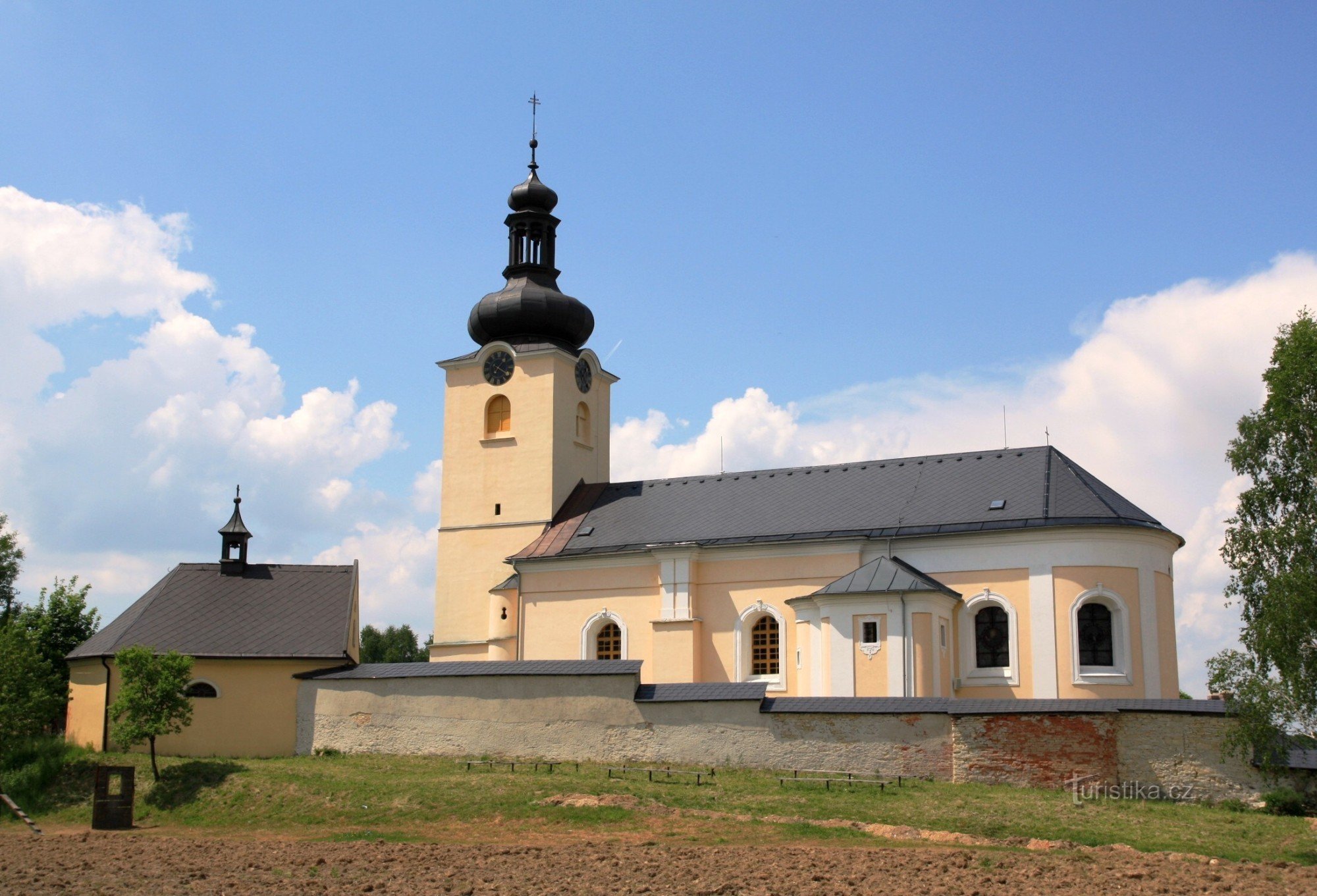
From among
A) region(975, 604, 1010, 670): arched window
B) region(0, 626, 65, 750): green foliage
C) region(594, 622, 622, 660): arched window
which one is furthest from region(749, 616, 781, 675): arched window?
region(0, 626, 65, 750): green foliage

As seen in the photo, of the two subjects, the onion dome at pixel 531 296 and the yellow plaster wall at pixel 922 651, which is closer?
the yellow plaster wall at pixel 922 651

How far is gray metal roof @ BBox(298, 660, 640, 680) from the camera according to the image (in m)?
27.2

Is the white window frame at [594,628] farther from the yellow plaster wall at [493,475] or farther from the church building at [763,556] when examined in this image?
the yellow plaster wall at [493,475]

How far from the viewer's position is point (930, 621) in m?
30.4

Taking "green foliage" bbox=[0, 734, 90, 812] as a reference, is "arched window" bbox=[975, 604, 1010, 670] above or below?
above

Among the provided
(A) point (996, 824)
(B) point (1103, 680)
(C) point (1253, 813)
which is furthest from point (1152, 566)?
(A) point (996, 824)

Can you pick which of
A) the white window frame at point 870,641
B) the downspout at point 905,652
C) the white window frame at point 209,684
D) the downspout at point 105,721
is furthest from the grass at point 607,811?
the white window frame at point 870,641

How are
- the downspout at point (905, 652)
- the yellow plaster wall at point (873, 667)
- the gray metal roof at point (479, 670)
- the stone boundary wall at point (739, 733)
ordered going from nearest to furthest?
the stone boundary wall at point (739, 733), the gray metal roof at point (479, 670), the downspout at point (905, 652), the yellow plaster wall at point (873, 667)

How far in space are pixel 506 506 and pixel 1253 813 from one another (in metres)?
23.8

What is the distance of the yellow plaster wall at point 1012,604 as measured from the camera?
31.3m

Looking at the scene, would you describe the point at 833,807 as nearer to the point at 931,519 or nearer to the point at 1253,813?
the point at 1253,813

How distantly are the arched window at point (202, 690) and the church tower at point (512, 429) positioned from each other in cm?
886

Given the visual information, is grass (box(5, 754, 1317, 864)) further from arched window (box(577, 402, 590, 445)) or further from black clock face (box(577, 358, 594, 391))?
black clock face (box(577, 358, 594, 391))

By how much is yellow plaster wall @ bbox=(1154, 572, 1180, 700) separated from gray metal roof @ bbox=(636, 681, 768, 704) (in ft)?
36.4
